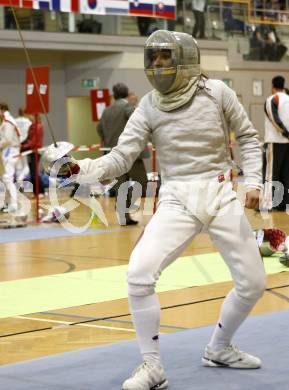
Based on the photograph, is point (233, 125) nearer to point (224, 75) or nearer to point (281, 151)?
point (281, 151)

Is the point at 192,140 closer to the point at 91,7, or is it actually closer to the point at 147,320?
the point at 147,320

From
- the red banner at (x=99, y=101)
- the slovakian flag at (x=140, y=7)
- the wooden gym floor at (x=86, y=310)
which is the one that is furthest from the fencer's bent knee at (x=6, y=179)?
the slovakian flag at (x=140, y=7)

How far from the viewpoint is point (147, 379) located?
4.11 metres

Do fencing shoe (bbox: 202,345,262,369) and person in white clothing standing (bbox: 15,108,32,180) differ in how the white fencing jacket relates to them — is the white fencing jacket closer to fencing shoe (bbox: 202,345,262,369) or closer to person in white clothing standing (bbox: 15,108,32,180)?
fencing shoe (bbox: 202,345,262,369)

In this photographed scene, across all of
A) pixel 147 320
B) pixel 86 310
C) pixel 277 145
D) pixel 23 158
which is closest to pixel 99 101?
pixel 23 158

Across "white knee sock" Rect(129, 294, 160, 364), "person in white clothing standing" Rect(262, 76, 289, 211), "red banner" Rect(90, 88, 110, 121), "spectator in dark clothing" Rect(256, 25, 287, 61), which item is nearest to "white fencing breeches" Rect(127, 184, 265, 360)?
"white knee sock" Rect(129, 294, 160, 364)

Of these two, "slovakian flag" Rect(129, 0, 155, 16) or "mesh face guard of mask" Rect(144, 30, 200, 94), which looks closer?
"mesh face guard of mask" Rect(144, 30, 200, 94)

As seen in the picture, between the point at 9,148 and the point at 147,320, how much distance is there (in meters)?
10.5

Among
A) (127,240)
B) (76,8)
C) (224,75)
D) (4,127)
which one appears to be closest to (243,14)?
(224,75)

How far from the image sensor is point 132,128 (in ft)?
14.7

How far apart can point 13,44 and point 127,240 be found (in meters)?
9.64

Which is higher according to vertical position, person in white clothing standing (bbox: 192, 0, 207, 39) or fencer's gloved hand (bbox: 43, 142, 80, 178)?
person in white clothing standing (bbox: 192, 0, 207, 39)

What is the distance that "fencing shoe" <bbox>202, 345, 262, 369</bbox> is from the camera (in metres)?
4.48

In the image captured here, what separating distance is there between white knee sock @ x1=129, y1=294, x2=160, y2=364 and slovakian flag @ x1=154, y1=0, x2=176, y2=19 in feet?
42.7
